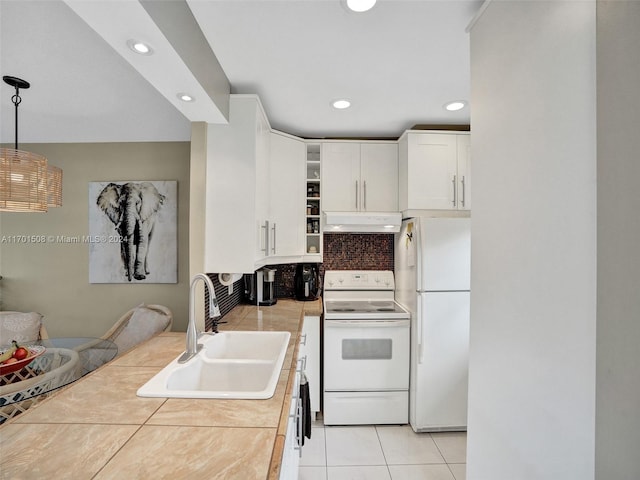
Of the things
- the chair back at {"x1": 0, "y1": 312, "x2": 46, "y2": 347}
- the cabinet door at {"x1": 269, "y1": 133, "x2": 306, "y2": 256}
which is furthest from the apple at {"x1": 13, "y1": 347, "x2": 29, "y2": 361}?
the cabinet door at {"x1": 269, "y1": 133, "x2": 306, "y2": 256}

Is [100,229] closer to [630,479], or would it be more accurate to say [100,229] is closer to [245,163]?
[245,163]

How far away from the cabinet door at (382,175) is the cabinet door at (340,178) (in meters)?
0.08

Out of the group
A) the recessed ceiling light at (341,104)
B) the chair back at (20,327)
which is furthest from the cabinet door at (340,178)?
the chair back at (20,327)

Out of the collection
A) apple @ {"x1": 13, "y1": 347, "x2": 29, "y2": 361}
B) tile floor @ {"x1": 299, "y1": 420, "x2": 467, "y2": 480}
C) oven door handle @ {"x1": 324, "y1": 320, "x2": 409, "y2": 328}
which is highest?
apple @ {"x1": 13, "y1": 347, "x2": 29, "y2": 361}

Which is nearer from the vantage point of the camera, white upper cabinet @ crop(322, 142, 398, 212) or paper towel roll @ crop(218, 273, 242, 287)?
paper towel roll @ crop(218, 273, 242, 287)

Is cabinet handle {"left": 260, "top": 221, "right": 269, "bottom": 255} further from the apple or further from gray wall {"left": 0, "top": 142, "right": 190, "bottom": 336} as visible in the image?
the apple

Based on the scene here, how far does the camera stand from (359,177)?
2893 mm

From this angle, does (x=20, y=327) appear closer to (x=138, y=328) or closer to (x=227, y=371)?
(x=138, y=328)

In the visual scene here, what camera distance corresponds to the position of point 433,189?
2.62 meters

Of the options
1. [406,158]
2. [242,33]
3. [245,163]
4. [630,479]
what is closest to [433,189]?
[406,158]

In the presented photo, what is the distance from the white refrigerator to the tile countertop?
4.82 ft

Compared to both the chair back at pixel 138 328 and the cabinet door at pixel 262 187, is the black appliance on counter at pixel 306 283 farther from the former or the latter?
the chair back at pixel 138 328

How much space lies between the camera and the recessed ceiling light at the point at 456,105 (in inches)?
87.2

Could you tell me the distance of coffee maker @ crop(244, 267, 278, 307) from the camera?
2.83 meters
